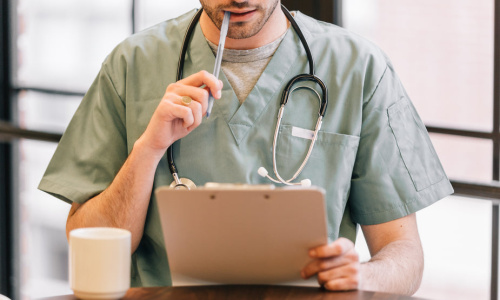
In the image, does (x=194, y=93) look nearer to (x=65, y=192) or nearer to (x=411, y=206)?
(x=65, y=192)

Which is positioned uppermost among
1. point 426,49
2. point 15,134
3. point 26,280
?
point 426,49

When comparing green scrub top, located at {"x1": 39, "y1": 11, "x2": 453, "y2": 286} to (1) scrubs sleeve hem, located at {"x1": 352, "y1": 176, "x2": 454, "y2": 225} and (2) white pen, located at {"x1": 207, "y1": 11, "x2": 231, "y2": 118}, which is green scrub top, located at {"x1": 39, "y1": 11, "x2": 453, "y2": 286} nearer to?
(1) scrubs sleeve hem, located at {"x1": 352, "y1": 176, "x2": 454, "y2": 225}

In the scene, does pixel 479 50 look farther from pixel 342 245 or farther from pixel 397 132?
pixel 342 245

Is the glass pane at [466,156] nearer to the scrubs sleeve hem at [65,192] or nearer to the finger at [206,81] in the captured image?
the finger at [206,81]

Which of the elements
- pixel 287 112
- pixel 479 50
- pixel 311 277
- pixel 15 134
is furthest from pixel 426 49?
pixel 15 134

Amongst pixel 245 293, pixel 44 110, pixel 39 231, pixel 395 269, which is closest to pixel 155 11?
pixel 44 110

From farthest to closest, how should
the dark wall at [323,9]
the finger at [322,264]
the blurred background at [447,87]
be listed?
the dark wall at [323,9]
the blurred background at [447,87]
the finger at [322,264]

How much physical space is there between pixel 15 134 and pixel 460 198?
4.80 ft

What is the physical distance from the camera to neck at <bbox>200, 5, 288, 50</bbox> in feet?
4.79

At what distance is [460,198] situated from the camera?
1.83m

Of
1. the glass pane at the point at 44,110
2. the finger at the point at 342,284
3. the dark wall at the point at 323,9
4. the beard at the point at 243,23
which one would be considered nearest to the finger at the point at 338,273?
the finger at the point at 342,284

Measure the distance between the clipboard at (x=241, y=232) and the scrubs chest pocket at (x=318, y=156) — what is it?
1.03ft

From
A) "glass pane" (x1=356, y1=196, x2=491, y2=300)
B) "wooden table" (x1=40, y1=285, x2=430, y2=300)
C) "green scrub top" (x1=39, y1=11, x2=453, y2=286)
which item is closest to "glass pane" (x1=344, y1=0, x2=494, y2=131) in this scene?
"glass pane" (x1=356, y1=196, x2=491, y2=300)

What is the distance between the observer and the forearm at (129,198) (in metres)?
1.34
